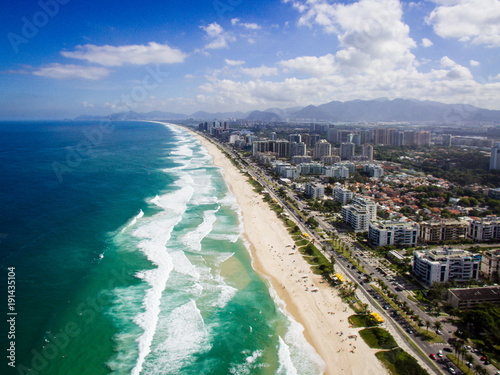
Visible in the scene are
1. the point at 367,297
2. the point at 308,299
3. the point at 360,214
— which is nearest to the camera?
the point at 367,297

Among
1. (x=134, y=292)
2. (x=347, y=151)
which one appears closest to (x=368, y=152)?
(x=347, y=151)

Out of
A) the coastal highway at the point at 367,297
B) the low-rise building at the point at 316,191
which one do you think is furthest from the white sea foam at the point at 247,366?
the low-rise building at the point at 316,191

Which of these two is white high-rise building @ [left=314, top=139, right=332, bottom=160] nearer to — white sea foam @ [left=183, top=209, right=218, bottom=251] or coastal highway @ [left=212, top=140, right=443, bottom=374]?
coastal highway @ [left=212, top=140, right=443, bottom=374]

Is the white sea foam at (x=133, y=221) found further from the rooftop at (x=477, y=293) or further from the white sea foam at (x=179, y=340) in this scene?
the rooftop at (x=477, y=293)

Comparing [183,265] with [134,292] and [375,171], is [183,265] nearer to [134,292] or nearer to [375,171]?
[134,292]

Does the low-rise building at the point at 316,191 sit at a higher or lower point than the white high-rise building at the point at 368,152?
lower

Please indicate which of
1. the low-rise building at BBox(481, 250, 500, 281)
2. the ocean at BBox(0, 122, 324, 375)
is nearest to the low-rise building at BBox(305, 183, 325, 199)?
the ocean at BBox(0, 122, 324, 375)

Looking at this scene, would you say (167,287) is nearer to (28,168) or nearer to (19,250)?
(19,250)
